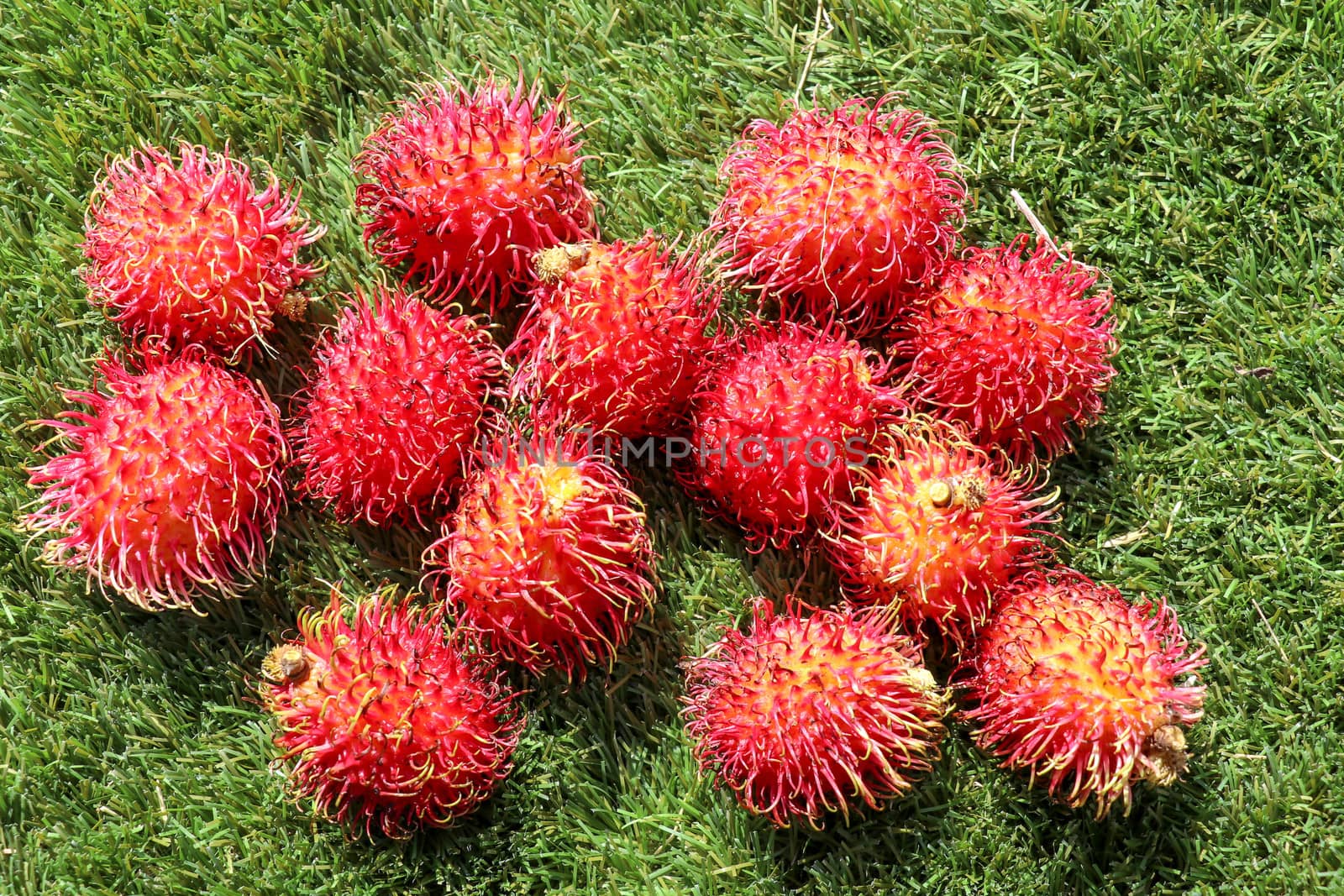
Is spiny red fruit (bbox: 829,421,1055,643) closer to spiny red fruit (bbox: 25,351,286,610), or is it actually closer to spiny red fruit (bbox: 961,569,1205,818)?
spiny red fruit (bbox: 961,569,1205,818)

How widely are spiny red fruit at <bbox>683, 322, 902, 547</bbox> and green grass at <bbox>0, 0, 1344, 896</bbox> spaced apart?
27cm

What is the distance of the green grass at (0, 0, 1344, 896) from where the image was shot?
2850 mm

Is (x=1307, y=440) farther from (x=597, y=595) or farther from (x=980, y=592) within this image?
(x=597, y=595)

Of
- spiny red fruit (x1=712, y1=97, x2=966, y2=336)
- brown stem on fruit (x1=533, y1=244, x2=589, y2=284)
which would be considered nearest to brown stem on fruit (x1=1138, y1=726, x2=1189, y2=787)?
spiny red fruit (x1=712, y1=97, x2=966, y2=336)

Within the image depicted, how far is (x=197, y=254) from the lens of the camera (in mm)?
2727

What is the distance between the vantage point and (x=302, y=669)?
2.57 m

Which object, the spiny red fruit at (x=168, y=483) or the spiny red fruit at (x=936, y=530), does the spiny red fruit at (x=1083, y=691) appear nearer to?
the spiny red fruit at (x=936, y=530)

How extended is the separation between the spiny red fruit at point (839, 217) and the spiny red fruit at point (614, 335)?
0.20m

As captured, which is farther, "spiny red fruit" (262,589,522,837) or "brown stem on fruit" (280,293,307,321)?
"brown stem on fruit" (280,293,307,321)

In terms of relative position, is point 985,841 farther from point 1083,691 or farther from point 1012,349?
point 1012,349

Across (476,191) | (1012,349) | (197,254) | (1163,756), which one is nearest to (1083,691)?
(1163,756)

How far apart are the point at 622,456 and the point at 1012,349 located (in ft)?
3.14

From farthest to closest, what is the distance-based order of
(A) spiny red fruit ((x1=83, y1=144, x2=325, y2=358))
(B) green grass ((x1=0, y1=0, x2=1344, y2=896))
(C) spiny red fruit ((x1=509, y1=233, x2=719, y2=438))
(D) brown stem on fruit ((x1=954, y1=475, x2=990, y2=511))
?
(B) green grass ((x1=0, y1=0, x2=1344, y2=896)) → (A) spiny red fruit ((x1=83, y1=144, x2=325, y2=358)) → (C) spiny red fruit ((x1=509, y1=233, x2=719, y2=438)) → (D) brown stem on fruit ((x1=954, y1=475, x2=990, y2=511))

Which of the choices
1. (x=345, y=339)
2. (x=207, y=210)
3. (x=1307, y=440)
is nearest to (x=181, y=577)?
(x=345, y=339)
